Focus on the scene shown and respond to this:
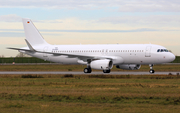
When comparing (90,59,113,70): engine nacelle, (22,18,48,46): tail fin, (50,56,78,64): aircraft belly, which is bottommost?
(90,59,113,70): engine nacelle

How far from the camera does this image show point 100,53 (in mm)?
49469

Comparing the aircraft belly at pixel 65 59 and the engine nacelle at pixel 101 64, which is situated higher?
the aircraft belly at pixel 65 59

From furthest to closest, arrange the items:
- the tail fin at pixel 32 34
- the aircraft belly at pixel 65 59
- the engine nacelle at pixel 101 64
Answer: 1. the tail fin at pixel 32 34
2. the aircraft belly at pixel 65 59
3. the engine nacelle at pixel 101 64

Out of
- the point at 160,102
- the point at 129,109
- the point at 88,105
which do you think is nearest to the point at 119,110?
the point at 129,109

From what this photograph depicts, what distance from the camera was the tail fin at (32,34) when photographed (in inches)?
2207

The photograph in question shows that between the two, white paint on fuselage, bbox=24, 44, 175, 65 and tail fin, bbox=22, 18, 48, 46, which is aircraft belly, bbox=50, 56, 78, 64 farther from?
tail fin, bbox=22, 18, 48, 46

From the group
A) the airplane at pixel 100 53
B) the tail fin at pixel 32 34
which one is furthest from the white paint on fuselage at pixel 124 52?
the tail fin at pixel 32 34

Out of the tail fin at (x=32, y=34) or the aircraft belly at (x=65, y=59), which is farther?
the tail fin at (x=32, y=34)

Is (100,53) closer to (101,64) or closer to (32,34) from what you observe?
(101,64)

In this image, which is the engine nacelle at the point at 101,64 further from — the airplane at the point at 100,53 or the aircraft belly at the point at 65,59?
the aircraft belly at the point at 65,59

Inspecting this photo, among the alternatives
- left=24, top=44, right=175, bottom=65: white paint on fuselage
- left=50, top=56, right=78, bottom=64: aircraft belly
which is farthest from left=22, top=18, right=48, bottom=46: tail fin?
left=50, top=56, right=78, bottom=64: aircraft belly

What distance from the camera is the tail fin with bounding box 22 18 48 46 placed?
5606 centimetres

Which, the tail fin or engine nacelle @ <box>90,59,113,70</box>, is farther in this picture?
the tail fin

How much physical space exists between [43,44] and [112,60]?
1444 cm
